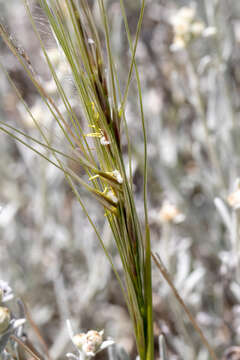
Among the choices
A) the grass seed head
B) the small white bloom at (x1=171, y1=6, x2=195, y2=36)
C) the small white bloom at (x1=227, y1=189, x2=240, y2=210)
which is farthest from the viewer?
the small white bloom at (x1=171, y1=6, x2=195, y2=36)

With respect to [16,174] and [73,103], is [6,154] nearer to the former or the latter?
[16,174]

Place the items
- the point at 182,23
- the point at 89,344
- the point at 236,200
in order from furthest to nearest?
the point at 182,23
the point at 236,200
the point at 89,344

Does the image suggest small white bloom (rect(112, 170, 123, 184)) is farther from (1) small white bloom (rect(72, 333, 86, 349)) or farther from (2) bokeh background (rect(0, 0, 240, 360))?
(2) bokeh background (rect(0, 0, 240, 360))

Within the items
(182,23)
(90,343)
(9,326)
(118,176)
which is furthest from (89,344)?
(182,23)

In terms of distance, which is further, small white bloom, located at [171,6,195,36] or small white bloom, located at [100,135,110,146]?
small white bloom, located at [171,6,195,36]

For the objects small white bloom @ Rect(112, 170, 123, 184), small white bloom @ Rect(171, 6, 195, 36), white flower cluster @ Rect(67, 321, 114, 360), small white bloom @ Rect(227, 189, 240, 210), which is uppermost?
small white bloom @ Rect(171, 6, 195, 36)

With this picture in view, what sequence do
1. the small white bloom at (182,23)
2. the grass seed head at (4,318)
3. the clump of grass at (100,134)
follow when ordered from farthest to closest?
the small white bloom at (182,23), the grass seed head at (4,318), the clump of grass at (100,134)

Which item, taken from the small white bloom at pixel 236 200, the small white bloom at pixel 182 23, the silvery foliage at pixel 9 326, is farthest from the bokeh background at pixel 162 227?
the silvery foliage at pixel 9 326

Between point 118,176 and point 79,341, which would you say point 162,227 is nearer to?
point 79,341

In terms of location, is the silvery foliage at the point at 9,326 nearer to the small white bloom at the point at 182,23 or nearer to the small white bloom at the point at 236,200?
the small white bloom at the point at 236,200

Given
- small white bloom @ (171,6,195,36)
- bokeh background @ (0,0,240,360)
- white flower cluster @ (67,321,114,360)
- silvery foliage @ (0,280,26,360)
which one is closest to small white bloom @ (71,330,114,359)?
white flower cluster @ (67,321,114,360)
